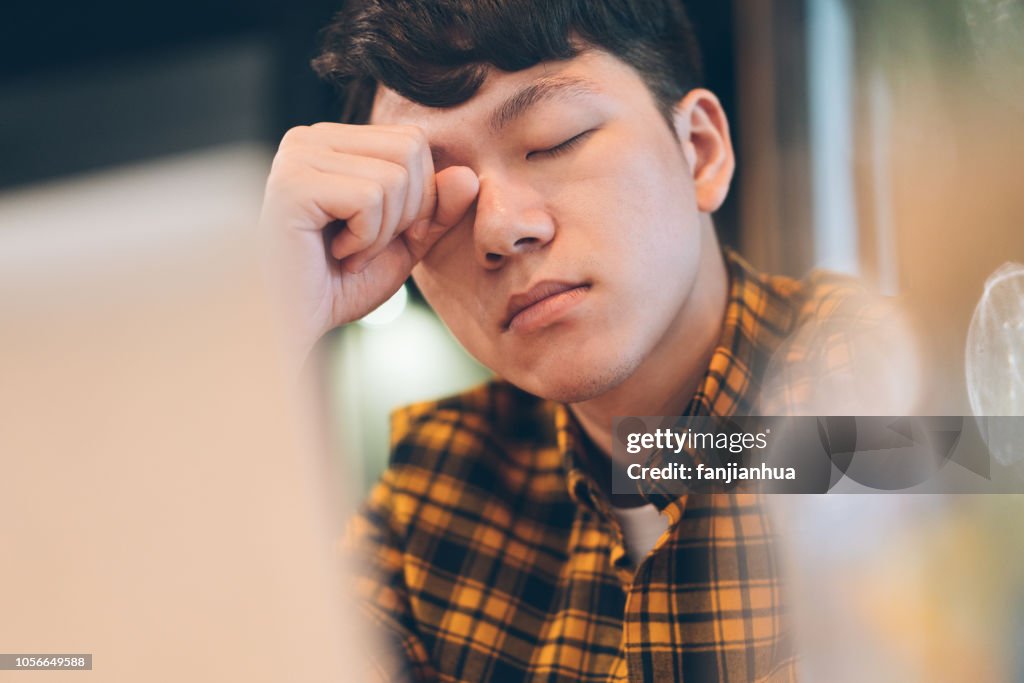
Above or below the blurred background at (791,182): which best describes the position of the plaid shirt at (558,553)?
below

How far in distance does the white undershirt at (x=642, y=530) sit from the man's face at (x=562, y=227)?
0.18 m

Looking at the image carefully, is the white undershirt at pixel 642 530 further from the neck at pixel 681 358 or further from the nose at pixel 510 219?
the nose at pixel 510 219

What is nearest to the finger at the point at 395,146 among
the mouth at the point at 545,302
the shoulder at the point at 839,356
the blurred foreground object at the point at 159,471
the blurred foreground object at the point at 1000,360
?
the mouth at the point at 545,302

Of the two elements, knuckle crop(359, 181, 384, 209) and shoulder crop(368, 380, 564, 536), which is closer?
knuckle crop(359, 181, 384, 209)

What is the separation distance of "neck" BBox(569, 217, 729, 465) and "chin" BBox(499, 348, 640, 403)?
89 mm

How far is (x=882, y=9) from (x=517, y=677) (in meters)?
0.75

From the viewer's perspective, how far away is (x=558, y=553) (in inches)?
36.7

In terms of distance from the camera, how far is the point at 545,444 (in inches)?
40.0

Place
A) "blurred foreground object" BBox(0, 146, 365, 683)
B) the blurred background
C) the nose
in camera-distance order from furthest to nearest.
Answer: the nose → the blurred background → "blurred foreground object" BBox(0, 146, 365, 683)

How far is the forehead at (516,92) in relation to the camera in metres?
0.73

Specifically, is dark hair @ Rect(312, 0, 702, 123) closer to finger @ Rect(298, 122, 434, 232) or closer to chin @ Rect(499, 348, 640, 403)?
finger @ Rect(298, 122, 434, 232)

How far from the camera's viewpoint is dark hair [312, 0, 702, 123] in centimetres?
74

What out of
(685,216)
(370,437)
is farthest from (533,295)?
(370,437)

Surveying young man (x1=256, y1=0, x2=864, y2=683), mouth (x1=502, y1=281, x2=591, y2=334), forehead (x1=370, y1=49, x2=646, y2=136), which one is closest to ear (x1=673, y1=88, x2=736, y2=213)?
young man (x1=256, y1=0, x2=864, y2=683)
